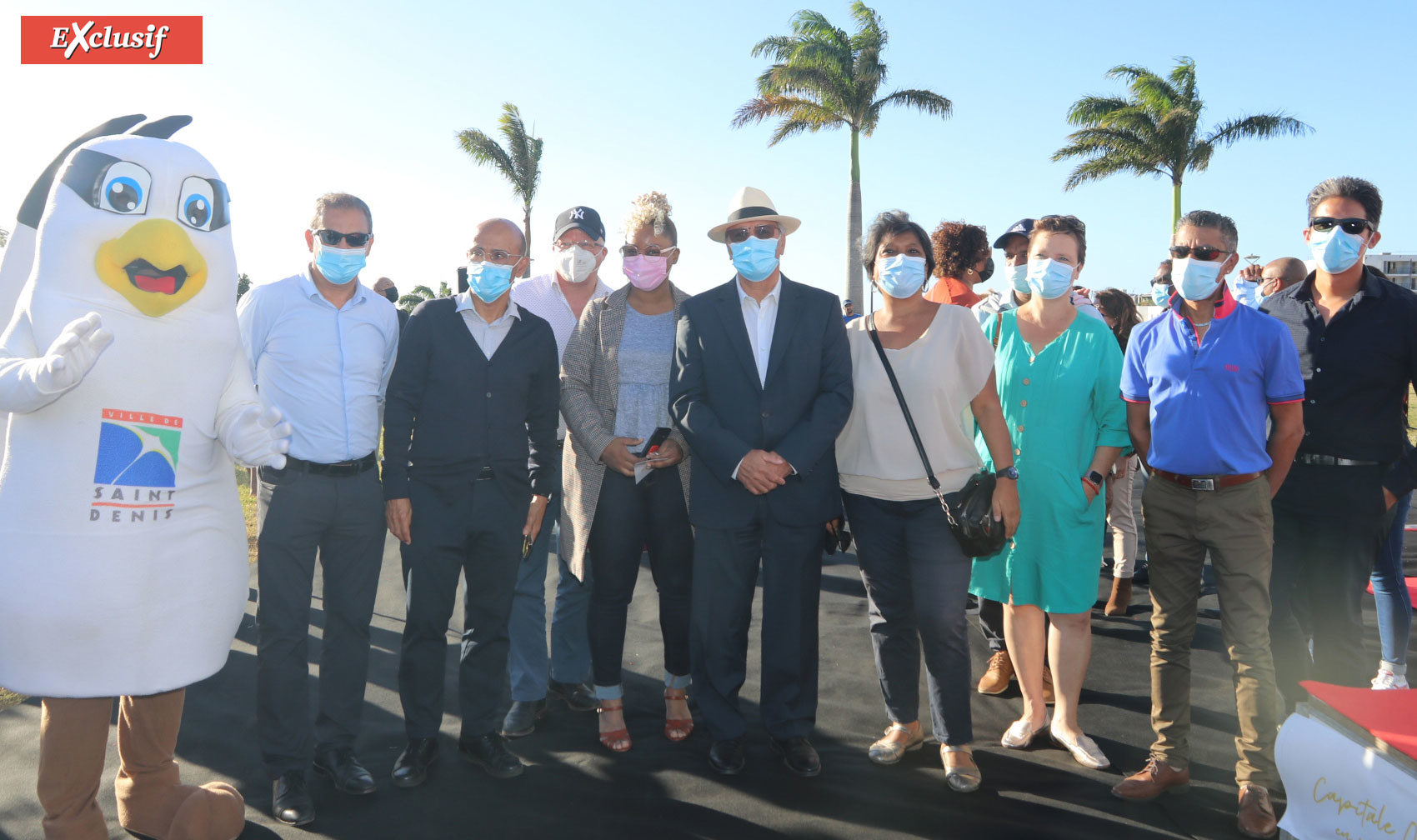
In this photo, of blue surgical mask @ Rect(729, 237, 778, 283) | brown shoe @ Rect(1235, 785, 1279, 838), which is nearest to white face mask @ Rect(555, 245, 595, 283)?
blue surgical mask @ Rect(729, 237, 778, 283)

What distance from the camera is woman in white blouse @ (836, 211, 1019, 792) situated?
3.27m

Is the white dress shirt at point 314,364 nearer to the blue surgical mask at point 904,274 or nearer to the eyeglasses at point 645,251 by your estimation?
the eyeglasses at point 645,251

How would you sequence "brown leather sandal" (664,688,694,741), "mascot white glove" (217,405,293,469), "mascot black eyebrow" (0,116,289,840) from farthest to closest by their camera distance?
1. "brown leather sandal" (664,688,694,741)
2. "mascot white glove" (217,405,293,469)
3. "mascot black eyebrow" (0,116,289,840)

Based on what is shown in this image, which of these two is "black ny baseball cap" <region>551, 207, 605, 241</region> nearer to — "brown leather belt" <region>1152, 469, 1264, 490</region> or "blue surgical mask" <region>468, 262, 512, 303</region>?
"blue surgical mask" <region>468, 262, 512, 303</region>

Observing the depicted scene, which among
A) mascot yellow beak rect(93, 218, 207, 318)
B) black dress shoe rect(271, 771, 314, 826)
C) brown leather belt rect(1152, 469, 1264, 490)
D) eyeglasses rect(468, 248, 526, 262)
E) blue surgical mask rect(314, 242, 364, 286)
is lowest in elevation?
black dress shoe rect(271, 771, 314, 826)

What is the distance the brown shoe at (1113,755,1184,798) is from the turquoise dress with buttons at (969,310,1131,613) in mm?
609

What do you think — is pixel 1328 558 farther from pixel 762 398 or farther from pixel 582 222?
pixel 582 222

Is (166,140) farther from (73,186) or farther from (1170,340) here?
(1170,340)

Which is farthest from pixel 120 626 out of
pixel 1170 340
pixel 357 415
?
pixel 1170 340

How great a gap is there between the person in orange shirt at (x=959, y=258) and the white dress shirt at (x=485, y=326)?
8.14ft

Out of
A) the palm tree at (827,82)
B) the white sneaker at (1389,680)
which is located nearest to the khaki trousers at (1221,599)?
the white sneaker at (1389,680)

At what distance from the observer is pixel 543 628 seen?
3.98 metres

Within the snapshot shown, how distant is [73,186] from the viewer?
8.27 ft

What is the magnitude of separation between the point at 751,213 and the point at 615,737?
2223mm
